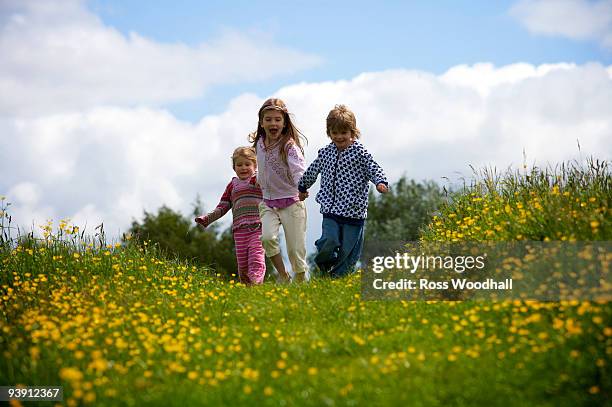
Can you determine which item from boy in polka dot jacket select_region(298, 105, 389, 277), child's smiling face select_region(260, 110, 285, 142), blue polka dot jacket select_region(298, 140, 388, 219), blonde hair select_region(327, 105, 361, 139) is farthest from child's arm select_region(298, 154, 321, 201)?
child's smiling face select_region(260, 110, 285, 142)

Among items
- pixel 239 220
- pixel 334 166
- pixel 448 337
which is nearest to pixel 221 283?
pixel 239 220

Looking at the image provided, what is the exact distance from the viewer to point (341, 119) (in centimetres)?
946

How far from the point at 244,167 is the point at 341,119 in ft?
5.87

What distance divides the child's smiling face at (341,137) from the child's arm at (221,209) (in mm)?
1989

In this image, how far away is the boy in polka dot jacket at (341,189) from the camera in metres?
9.51

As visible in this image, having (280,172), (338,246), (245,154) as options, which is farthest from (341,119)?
(338,246)

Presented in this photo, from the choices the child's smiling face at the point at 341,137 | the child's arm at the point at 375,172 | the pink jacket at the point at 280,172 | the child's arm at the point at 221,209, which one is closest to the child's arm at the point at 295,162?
the pink jacket at the point at 280,172

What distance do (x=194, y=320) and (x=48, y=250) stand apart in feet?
12.3

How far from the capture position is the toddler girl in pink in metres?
10.2

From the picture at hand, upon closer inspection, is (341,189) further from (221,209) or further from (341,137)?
(221,209)

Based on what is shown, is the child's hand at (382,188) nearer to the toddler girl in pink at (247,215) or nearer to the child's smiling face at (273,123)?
the child's smiling face at (273,123)

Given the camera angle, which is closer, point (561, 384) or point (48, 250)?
point (561, 384)

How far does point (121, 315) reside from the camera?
724 centimetres

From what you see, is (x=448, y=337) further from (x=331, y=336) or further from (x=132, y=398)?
(x=132, y=398)
